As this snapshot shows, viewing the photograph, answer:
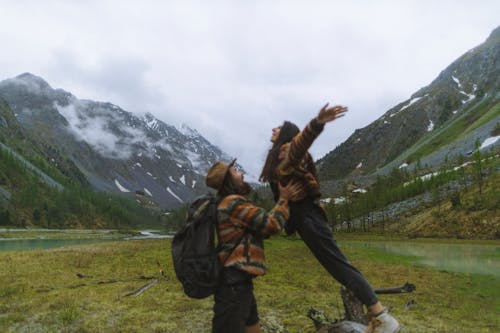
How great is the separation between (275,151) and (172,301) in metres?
8.78

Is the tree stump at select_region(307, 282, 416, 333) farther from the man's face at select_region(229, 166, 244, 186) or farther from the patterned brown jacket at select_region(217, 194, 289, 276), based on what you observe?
the man's face at select_region(229, 166, 244, 186)

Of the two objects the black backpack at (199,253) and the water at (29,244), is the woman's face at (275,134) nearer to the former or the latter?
the black backpack at (199,253)

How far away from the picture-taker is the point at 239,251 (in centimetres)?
520

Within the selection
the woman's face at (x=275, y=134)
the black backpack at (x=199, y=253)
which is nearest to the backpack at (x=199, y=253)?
Answer: the black backpack at (x=199, y=253)

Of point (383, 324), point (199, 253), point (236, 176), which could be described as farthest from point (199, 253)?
point (383, 324)

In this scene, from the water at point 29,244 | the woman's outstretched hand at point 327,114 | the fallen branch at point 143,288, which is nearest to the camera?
the woman's outstretched hand at point 327,114

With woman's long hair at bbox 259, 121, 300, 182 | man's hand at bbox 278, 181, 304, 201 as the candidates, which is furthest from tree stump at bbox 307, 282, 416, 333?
woman's long hair at bbox 259, 121, 300, 182

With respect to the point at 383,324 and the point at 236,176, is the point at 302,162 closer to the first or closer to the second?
the point at 236,176

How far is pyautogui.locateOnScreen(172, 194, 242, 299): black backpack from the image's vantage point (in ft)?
16.7

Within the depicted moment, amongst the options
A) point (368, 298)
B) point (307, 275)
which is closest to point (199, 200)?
point (368, 298)

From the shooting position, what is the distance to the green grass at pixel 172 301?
1008cm

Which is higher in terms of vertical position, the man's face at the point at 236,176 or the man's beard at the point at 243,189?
the man's face at the point at 236,176

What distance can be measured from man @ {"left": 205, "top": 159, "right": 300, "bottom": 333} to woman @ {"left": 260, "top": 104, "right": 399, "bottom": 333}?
46cm

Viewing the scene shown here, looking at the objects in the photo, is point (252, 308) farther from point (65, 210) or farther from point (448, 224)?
point (65, 210)
